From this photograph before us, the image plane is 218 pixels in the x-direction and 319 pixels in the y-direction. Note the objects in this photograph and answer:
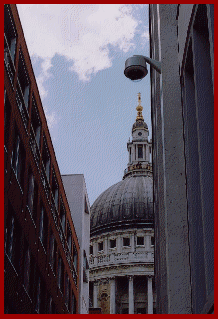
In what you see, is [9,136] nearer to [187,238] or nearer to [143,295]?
[187,238]

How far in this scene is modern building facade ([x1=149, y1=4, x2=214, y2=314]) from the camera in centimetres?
649

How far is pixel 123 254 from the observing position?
88.2 m

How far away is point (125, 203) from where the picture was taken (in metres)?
93.5

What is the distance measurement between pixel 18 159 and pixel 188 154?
14.8 metres

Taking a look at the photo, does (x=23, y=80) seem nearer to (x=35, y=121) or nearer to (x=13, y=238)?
(x=35, y=121)

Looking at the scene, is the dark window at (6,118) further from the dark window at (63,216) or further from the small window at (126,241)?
the small window at (126,241)

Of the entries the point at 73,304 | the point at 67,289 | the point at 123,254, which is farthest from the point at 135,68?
the point at 123,254

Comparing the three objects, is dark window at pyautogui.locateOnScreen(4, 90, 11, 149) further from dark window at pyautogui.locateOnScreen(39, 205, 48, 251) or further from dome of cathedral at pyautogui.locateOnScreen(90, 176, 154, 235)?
dome of cathedral at pyautogui.locateOnScreen(90, 176, 154, 235)

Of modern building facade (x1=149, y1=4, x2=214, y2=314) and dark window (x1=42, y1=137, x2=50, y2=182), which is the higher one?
dark window (x1=42, y1=137, x2=50, y2=182)

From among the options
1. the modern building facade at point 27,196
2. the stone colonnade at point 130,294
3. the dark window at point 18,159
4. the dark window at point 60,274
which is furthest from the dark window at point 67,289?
the stone colonnade at point 130,294

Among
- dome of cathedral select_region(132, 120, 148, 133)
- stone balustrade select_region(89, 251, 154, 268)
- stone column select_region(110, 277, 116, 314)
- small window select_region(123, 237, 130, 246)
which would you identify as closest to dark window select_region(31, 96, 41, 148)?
stone balustrade select_region(89, 251, 154, 268)

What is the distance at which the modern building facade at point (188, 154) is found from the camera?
6492mm

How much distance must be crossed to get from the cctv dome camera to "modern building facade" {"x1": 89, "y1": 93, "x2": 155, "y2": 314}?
253 feet

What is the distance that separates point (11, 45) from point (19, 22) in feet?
3.31
